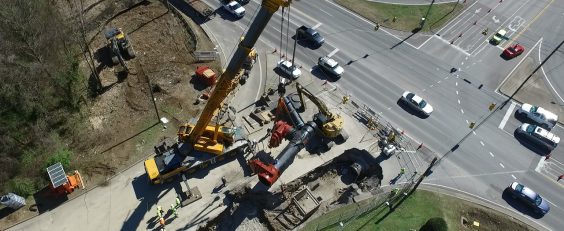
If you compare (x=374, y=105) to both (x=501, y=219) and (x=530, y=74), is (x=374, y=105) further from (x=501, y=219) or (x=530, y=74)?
(x=530, y=74)

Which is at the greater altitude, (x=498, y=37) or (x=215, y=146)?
(x=498, y=37)

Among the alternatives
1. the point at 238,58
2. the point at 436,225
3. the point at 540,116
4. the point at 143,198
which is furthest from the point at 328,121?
the point at 540,116

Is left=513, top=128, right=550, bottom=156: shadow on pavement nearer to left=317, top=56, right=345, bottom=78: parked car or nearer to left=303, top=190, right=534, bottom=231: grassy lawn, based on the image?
left=303, top=190, right=534, bottom=231: grassy lawn

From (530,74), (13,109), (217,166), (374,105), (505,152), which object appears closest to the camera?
(13,109)

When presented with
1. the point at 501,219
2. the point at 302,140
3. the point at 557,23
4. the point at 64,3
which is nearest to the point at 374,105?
the point at 302,140

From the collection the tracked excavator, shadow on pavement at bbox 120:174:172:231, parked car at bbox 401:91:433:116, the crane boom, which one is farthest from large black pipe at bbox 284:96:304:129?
shadow on pavement at bbox 120:174:172:231

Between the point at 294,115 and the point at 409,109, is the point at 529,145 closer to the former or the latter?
the point at 409,109
